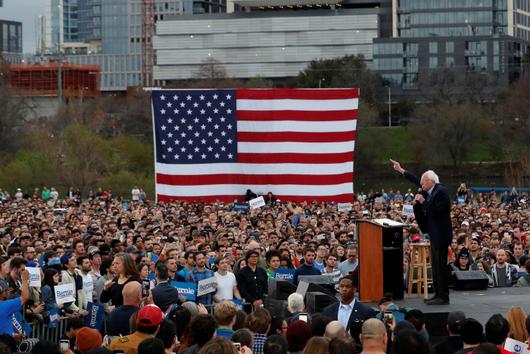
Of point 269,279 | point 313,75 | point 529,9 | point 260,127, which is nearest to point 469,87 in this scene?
point 313,75

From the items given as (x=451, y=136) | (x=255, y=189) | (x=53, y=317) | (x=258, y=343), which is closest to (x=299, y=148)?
(x=255, y=189)

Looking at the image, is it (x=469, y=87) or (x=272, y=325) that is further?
(x=469, y=87)

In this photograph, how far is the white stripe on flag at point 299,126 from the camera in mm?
27750

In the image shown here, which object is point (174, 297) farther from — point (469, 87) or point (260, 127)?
point (469, 87)

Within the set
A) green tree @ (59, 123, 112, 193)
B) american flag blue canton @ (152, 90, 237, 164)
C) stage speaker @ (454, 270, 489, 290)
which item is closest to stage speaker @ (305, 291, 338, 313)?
stage speaker @ (454, 270, 489, 290)

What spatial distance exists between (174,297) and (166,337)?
4.23m

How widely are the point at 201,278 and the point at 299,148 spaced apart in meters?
11.3

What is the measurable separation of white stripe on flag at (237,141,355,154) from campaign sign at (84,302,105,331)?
1294cm

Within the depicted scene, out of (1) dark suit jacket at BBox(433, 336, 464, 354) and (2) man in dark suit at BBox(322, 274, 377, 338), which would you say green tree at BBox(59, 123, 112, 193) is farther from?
(1) dark suit jacket at BBox(433, 336, 464, 354)

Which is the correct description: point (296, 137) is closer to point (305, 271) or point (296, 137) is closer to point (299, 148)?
point (299, 148)

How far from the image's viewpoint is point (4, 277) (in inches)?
584

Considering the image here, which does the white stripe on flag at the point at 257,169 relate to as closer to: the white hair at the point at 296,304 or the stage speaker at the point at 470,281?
the stage speaker at the point at 470,281

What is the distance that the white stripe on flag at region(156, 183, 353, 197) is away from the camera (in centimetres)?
2719

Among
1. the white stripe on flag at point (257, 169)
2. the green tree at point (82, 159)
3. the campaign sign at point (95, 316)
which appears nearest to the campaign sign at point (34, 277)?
the campaign sign at point (95, 316)
